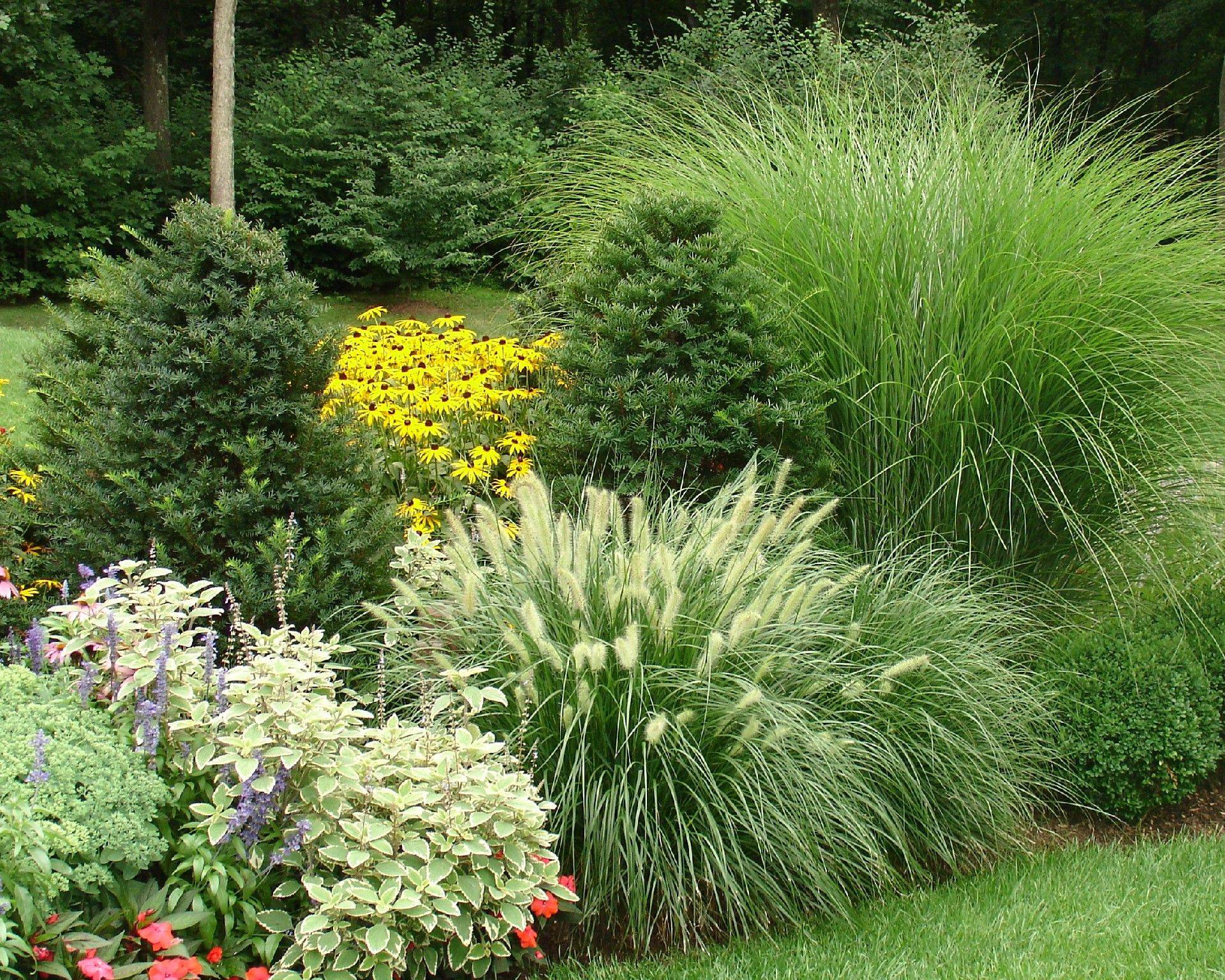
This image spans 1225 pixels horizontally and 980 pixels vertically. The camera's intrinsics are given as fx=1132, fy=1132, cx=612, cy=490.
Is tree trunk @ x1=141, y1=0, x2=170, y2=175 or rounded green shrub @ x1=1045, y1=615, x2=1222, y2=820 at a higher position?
tree trunk @ x1=141, y1=0, x2=170, y2=175

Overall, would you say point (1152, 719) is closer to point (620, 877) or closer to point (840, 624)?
point (840, 624)

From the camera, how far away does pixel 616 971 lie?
3035 millimetres

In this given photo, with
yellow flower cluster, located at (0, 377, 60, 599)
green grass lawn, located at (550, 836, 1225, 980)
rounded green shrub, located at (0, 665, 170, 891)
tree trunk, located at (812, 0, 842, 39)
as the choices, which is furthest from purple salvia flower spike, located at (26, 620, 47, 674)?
tree trunk, located at (812, 0, 842, 39)

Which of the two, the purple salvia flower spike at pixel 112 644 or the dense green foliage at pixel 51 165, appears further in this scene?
the dense green foliage at pixel 51 165

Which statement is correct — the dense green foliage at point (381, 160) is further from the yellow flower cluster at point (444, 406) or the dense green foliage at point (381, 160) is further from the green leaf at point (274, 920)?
the green leaf at point (274, 920)

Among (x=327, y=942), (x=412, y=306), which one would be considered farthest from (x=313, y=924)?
(x=412, y=306)

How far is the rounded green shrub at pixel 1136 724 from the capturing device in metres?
4.09

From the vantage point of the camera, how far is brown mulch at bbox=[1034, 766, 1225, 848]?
4113mm

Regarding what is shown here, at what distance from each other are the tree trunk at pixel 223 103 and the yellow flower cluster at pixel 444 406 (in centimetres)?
943

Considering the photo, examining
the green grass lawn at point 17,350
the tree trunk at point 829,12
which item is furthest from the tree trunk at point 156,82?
the tree trunk at point 829,12

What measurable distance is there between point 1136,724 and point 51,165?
55.7ft

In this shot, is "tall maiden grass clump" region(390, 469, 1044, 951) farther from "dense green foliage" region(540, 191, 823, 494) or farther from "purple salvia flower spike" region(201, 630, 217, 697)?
"dense green foliage" region(540, 191, 823, 494)

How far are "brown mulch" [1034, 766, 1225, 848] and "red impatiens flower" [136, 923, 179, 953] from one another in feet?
9.65

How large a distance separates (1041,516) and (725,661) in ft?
6.58
